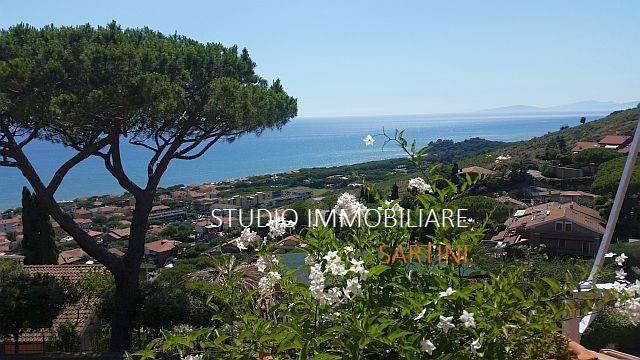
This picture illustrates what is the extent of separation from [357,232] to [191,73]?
5813 millimetres

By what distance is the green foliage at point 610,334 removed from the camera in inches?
160

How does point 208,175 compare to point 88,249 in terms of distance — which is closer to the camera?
point 88,249

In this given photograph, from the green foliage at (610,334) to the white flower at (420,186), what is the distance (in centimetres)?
317

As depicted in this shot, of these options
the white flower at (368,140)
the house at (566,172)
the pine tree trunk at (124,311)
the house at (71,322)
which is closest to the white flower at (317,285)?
the white flower at (368,140)

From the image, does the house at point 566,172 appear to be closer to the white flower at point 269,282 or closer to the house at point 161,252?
the house at point 161,252

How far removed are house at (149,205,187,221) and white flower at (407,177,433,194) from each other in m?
26.9

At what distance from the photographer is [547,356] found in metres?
1.77

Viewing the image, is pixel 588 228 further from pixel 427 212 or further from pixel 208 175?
pixel 208 175

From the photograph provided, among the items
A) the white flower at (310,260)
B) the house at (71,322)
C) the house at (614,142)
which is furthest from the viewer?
the house at (614,142)

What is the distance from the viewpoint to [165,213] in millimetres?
28891

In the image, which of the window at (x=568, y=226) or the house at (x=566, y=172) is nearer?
the window at (x=568, y=226)

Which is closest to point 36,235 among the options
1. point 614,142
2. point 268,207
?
point 268,207

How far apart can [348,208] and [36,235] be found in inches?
449

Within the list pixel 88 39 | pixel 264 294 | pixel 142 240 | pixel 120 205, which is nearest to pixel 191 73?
pixel 88 39
